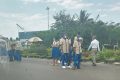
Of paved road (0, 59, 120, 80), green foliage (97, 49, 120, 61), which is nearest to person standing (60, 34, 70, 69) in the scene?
paved road (0, 59, 120, 80)

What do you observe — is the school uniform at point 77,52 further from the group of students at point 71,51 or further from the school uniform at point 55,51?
the school uniform at point 55,51

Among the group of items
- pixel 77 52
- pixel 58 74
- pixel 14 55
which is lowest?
pixel 58 74

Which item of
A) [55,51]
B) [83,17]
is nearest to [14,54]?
[55,51]

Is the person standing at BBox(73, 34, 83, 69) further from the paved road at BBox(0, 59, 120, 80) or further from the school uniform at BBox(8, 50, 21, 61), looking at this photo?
the school uniform at BBox(8, 50, 21, 61)

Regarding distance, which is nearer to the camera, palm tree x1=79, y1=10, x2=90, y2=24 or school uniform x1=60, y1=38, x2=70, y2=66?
school uniform x1=60, y1=38, x2=70, y2=66

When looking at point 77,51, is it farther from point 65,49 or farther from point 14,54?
point 14,54

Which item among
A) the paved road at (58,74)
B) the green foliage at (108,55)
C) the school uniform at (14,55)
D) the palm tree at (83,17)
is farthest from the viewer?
the palm tree at (83,17)

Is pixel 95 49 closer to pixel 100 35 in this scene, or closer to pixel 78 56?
pixel 78 56

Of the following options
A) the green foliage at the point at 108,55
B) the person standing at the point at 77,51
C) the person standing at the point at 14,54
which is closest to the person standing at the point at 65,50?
the person standing at the point at 77,51

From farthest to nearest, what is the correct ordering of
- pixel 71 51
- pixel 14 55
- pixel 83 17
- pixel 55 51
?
pixel 83 17, pixel 14 55, pixel 55 51, pixel 71 51

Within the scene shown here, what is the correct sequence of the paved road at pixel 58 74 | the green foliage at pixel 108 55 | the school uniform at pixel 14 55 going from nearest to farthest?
the paved road at pixel 58 74 → the green foliage at pixel 108 55 → the school uniform at pixel 14 55

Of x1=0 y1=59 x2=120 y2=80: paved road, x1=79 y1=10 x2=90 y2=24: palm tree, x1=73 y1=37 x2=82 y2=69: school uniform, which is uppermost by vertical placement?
x1=79 y1=10 x2=90 y2=24: palm tree

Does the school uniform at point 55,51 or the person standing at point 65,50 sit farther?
the school uniform at point 55,51

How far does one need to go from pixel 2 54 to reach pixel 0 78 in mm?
2325
